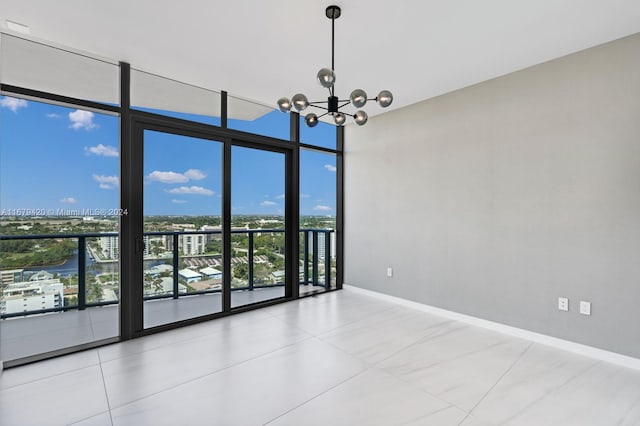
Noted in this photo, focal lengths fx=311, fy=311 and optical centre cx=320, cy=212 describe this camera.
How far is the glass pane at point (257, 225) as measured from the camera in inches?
159

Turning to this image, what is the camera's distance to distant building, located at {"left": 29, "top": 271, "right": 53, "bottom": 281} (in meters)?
2.97

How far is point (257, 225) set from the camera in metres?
4.30

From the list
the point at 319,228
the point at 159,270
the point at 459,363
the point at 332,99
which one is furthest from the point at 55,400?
Result: the point at 319,228

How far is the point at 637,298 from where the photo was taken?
2584mm

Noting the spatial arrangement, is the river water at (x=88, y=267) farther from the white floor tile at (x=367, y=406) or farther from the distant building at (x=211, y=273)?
the white floor tile at (x=367, y=406)

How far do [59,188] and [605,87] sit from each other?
16.5 feet

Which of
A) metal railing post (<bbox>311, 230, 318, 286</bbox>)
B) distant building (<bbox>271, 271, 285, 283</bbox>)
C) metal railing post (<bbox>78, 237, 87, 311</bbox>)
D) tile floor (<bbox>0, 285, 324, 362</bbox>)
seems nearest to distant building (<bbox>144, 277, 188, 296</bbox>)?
tile floor (<bbox>0, 285, 324, 362</bbox>)

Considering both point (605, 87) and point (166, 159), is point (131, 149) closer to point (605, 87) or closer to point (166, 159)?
point (166, 159)

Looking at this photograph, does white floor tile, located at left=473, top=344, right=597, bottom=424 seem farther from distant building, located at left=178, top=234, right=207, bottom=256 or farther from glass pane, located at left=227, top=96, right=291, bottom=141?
glass pane, located at left=227, top=96, right=291, bottom=141

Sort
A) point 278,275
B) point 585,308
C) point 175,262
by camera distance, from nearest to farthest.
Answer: point 585,308
point 175,262
point 278,275

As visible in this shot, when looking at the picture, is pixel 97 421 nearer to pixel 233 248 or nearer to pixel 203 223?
pixel 203 223

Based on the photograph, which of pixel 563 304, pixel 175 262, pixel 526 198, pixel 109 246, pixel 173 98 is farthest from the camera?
pixel 175 262

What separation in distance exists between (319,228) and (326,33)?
3.12 m

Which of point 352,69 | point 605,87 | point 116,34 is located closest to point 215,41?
point 116,34
